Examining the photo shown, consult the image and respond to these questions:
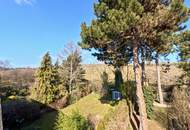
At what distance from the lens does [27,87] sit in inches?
1428

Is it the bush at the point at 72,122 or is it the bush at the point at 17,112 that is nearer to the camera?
the bush at the point at 72,122

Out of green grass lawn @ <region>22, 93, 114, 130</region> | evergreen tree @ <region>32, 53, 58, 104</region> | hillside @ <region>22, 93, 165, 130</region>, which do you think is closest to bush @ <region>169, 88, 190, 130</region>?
hillside @ <region>22, 93, 165, 130</region>

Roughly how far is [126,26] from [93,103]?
12.0 metres

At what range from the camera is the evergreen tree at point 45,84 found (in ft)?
104

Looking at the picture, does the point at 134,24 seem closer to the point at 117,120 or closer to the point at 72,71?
the point at 117,120

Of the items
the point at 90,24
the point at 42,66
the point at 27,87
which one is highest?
the point at 90,24

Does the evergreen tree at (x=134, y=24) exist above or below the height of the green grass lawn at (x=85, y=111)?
above

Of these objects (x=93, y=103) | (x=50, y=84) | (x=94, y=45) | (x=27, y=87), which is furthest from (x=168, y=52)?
(x=27, y=87)

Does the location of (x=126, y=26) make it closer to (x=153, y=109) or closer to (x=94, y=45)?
(x=94, y=45)

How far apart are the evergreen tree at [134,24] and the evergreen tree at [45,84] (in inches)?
488

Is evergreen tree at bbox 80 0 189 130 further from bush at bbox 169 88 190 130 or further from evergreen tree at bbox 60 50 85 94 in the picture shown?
evergreen tree at bbox 60 50 85 94

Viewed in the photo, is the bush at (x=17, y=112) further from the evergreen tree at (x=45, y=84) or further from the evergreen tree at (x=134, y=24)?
the evergreen tree at (x=134, y=24)

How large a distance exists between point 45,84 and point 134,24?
16651 millimetres

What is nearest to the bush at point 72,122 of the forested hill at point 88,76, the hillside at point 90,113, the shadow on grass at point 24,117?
the hillside at point 90,113
